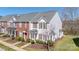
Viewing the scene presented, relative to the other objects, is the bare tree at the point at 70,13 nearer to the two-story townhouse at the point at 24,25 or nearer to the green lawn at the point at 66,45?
the green lawn at the point at 66,45

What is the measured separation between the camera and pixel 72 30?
2906 mm

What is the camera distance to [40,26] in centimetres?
289

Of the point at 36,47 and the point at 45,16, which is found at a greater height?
the point at 45,16

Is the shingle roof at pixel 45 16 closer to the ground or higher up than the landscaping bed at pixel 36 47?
higher up

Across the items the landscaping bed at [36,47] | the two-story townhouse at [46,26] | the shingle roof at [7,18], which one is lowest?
the landscaping bed at [36,47]

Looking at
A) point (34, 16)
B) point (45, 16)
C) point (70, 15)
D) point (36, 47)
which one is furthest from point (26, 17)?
point (70, 15)

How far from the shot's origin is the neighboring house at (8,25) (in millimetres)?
2896

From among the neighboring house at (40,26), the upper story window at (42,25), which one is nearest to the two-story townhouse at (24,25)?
the neighboring house at (40,26)

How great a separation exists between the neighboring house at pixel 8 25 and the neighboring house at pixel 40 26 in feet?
0.16

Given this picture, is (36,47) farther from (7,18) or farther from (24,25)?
(7,18)

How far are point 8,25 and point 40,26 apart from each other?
321 millimetres

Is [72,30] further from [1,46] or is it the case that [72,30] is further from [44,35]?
[1,46]

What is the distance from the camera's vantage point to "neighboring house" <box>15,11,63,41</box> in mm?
2889
